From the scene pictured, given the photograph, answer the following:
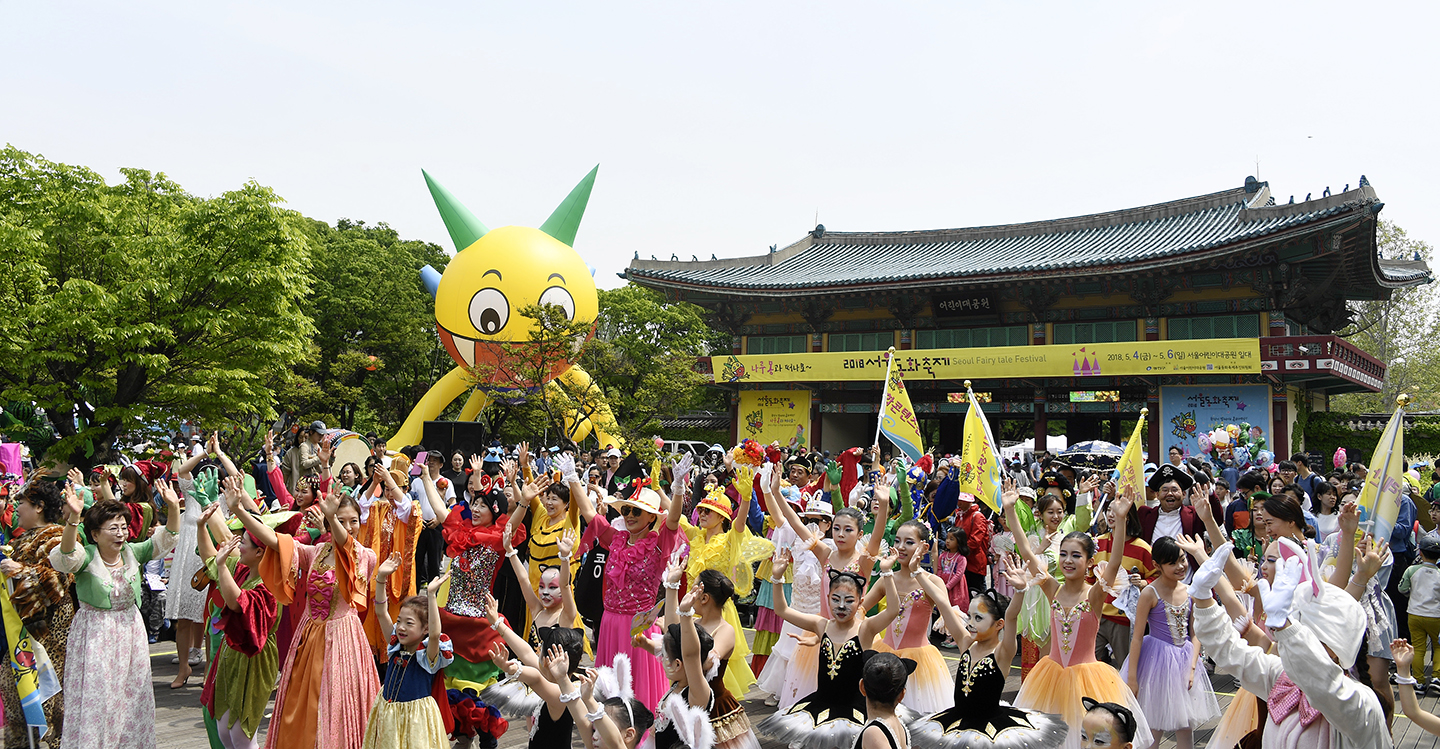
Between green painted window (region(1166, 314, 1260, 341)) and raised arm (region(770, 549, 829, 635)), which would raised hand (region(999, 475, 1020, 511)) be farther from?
green painted window (region(1166, 314, 1260, 341))

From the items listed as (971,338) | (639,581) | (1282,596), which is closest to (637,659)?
(639,581)

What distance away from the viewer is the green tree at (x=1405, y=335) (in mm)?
33812

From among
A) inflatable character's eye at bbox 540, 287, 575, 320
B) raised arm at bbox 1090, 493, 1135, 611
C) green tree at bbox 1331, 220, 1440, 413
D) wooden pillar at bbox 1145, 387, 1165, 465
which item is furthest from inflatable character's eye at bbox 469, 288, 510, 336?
green tree at bbox 1331, 220, 1440, 413

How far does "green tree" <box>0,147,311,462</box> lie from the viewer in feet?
50.0

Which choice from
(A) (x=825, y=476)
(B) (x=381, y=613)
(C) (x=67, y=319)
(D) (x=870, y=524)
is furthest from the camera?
(C) (x=67, y=319)

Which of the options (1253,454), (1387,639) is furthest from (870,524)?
(1253,454)

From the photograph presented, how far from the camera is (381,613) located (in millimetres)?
4820

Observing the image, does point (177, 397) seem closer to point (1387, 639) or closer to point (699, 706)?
point (699, 706)

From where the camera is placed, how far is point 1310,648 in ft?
9.57

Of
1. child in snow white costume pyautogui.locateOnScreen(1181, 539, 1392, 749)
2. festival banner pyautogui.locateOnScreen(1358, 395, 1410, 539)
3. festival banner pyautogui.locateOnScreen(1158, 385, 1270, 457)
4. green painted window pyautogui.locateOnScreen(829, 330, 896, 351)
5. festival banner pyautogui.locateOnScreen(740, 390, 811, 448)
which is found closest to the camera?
child in snow white costume pyautogui.locateOnScreen(1181, 539, 1392, 749)

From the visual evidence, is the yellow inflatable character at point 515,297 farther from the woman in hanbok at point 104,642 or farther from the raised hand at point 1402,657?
the raised hand at point 1402,657

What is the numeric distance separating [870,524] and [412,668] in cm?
608

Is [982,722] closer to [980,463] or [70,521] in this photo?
[980,463]

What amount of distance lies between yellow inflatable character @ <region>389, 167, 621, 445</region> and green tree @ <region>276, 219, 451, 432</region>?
11516 millimetres
